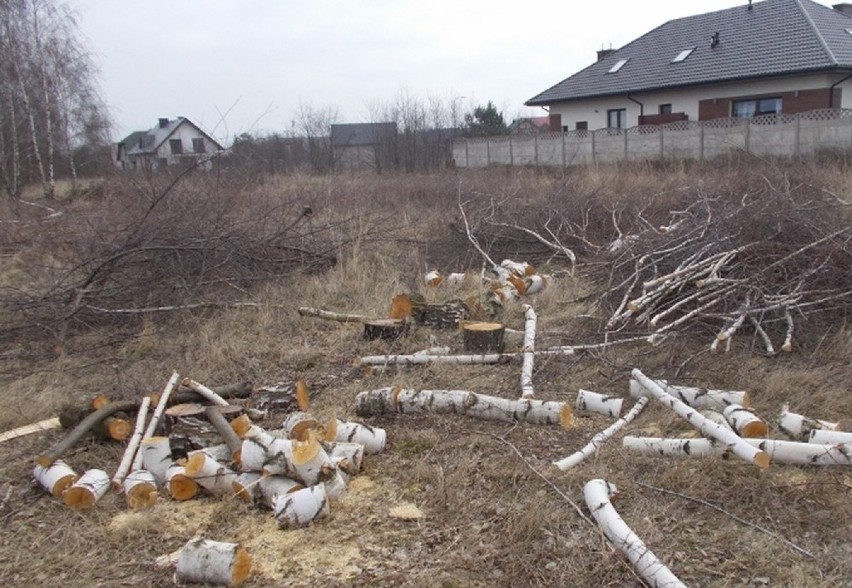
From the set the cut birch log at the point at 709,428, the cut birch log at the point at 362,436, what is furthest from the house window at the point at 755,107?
the cut birch log at the point at 362,436

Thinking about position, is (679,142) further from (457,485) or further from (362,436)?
(457,485)

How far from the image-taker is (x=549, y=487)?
3053 millimetres

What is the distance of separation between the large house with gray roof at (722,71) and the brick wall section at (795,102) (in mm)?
31

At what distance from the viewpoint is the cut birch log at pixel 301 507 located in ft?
9.43

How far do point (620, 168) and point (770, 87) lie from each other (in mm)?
8499

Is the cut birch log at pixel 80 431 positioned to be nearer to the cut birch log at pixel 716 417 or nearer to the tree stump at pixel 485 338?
the tree stump at pixel 485 338

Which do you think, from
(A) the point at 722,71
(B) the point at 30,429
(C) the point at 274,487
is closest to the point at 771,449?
(C) the point at 274,487

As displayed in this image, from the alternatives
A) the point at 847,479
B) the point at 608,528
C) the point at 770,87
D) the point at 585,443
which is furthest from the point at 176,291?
the point at 770,87

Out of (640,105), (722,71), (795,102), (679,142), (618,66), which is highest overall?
(618,66)

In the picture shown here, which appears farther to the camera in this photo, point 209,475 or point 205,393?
point 205,393

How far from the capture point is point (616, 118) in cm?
2656

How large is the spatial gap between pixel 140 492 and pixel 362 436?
1122mm

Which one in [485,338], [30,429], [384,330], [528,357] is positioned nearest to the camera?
[30,429]

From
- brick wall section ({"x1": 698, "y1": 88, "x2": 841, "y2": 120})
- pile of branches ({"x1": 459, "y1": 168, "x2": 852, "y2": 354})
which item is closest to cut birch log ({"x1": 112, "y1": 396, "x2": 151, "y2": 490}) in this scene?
pile of branches ({"x1": 459, "y1": 168, "x2": 852, "y2": 354})
